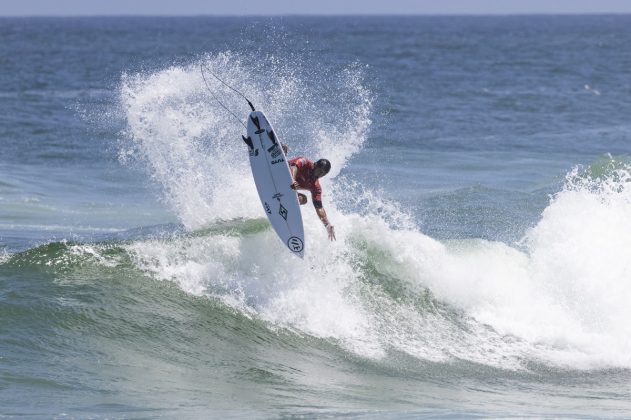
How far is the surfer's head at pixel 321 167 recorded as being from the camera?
38.1 feet

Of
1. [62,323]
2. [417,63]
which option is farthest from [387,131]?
[417,63]

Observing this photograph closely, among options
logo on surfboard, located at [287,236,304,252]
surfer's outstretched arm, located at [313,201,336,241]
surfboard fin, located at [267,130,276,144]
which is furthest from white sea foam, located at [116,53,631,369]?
surfboard fin, located at [267,130,276,144]

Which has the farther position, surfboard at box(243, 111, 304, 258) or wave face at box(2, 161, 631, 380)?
surfboard at box(243, 111, 304, 258)

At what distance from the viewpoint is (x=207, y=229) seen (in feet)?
43.1

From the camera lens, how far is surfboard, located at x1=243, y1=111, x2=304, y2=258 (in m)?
12.0

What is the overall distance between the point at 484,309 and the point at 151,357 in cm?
462

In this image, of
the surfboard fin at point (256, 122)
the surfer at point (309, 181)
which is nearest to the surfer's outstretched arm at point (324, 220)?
the surfer at point (309, 181)

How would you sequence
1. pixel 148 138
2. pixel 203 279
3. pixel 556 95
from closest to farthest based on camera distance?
pixel 203 279 < pixel 148 138 < pixel 556 95

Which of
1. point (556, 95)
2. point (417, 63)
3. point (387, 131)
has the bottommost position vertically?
point (387, 131)

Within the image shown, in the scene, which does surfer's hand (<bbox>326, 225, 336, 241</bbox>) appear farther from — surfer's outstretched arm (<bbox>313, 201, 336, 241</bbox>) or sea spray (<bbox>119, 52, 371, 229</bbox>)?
sea spray (<bbox>119, 52, 371, 229</bbox>)

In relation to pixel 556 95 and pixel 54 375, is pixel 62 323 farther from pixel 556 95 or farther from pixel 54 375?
pixel 556 95

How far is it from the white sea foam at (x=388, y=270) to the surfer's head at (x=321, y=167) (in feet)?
3.07

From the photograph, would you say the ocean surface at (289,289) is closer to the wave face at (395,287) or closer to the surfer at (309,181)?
the wave face at (395,287)

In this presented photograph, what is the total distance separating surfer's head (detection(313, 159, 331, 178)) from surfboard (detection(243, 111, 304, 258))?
395 millimetres
